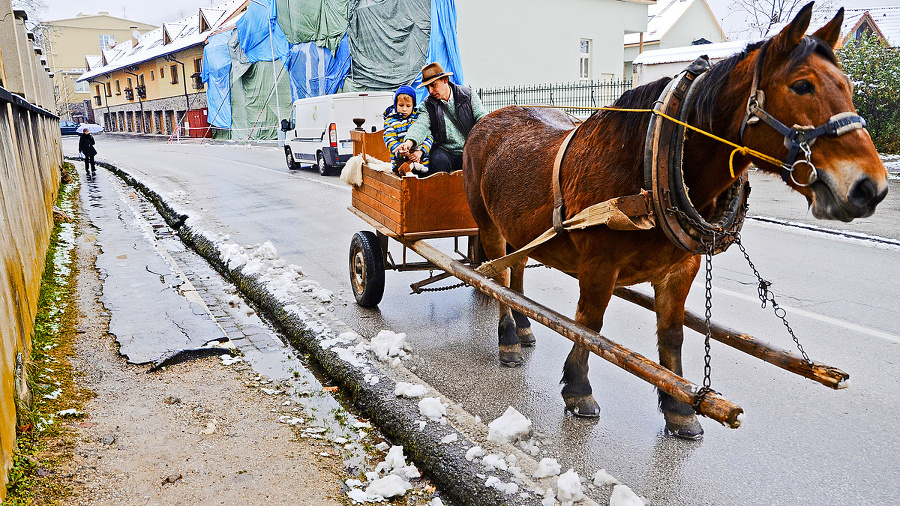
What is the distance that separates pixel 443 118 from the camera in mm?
5500

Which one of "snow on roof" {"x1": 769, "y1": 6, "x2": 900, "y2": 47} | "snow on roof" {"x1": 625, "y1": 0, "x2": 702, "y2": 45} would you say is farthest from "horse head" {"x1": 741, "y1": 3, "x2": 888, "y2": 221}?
"snow on roof" {"x1": 625, "y1": 0, "x2": 702, "y2": 45}

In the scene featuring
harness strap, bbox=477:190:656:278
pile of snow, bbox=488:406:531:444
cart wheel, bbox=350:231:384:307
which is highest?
harness strap, bbox=477:190:656:278

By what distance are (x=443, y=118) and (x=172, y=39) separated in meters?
52.0

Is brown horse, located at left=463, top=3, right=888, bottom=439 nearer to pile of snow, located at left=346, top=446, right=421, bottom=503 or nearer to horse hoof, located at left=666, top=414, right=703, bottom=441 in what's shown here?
horse hoof, located at left=666, top=414, right=703, bottom=441

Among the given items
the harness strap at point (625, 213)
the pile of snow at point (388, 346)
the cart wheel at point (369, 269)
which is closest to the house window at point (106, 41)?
the cart wheel at point (369, 269)

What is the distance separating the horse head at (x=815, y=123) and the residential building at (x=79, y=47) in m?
82.8

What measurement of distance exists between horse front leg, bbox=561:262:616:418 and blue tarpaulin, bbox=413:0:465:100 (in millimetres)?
21502

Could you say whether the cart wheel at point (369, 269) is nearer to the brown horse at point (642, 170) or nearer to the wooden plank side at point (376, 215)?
the wooden plank side at point (376, 215)

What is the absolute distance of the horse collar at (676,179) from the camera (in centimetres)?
291

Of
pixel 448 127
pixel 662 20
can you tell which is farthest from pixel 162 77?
pixel 448 127

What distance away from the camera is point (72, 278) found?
729 centimetres

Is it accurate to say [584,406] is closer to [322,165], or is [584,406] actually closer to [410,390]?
[410,390]

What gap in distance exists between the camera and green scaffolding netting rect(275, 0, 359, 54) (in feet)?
88.9

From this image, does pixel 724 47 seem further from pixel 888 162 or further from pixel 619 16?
pixel 619 16
